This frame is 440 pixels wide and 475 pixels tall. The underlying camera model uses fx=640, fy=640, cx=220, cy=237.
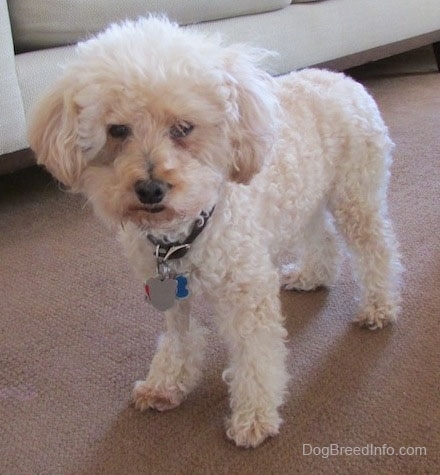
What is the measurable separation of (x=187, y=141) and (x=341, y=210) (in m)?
0.53

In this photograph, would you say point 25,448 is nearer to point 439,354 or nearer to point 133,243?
point 133,243

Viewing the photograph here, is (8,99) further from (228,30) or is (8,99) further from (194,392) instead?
(194,392)

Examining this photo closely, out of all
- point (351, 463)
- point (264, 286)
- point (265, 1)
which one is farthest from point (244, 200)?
point (265, 1)

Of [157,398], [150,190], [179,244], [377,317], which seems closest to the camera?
[150,190]

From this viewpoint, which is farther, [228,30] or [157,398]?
[228,30]

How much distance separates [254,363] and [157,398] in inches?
8.9

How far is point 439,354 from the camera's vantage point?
1.27m

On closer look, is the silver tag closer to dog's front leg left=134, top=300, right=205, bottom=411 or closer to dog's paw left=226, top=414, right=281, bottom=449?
dog's front leg left=134, top=300, right=205, bottom=411

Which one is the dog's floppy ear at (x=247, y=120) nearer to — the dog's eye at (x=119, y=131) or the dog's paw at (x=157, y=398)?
the dog's eye at (x=119, y=131)

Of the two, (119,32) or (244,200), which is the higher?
(119,32)

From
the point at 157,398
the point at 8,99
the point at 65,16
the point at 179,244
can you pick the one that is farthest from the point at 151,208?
the point at 65,16

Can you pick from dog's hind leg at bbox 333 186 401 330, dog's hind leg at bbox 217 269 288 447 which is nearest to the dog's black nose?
dog's hind leg at bbox 217 269 288 447

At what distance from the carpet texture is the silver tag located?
26 cm

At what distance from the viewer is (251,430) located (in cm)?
111
